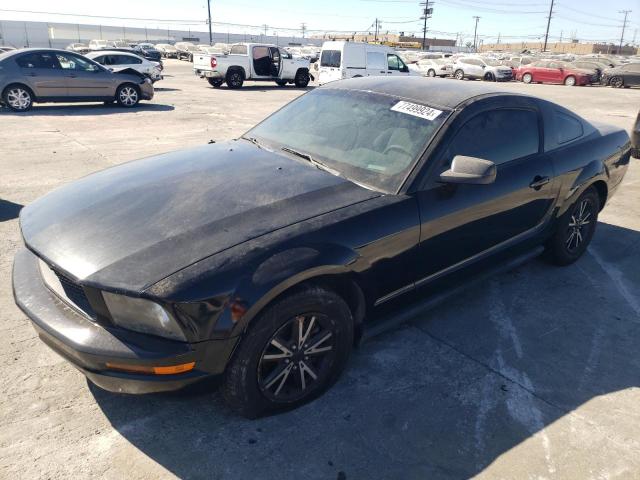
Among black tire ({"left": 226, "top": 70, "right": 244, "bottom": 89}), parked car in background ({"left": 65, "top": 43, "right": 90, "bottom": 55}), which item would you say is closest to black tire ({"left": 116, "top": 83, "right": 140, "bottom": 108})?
black tire ({"left": 226, "top": 70, "right": 244, "bottom": 89})

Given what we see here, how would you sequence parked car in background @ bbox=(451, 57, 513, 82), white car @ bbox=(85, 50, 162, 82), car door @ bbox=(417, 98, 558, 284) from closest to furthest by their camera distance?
car door @ bbox=(417, 98, 558, 284) < white car @ bbox=(85, 50, 162, 82) < parked car in background @ bbox=(451, 57, 513, 82)

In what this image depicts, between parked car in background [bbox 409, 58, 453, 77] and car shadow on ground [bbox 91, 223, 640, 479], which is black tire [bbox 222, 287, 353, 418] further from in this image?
parked car in background [bbox 409, 58, 453, 77]

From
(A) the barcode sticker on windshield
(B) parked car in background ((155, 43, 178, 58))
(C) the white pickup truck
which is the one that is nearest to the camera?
(A) the barcode sticker on windshield

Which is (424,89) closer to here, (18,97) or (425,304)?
(425,304)

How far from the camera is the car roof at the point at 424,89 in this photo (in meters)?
3.26

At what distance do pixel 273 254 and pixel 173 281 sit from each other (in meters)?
0.46

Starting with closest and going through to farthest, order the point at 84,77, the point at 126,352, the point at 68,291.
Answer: the point at 126,352
the point at 68,291
the point at 84,77

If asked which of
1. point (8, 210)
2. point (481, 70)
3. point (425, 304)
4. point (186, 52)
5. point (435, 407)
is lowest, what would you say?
point (435, 407)

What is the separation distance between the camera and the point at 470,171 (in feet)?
9.24

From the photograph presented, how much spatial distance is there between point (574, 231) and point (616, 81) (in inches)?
1111

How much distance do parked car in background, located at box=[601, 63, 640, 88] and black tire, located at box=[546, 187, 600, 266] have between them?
89.6 feet

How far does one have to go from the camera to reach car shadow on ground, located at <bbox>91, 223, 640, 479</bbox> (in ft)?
7.54

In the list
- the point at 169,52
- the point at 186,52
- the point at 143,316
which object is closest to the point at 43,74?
the point at 143,316

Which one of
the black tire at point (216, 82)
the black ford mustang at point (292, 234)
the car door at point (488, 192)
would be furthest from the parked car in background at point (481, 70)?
the car door at point (488, 192)
